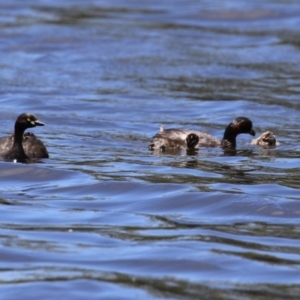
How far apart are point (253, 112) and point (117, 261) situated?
1134 centimetres

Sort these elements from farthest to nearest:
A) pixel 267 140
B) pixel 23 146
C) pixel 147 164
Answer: pixel 267 140
pixel 23 146
pixel 147 164

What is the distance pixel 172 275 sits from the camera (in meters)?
9.20

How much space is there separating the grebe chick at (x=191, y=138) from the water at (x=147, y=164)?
28 cm

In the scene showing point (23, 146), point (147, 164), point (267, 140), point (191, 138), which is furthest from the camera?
point (267, 140)

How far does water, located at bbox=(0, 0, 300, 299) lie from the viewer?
9266 millimetres

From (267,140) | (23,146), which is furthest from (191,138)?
(23,146)

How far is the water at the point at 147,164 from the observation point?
9.27 metres

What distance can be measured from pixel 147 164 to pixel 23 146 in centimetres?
175

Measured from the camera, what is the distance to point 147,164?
14.8 meters

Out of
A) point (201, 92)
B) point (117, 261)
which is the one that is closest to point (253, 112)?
point (201, 92)

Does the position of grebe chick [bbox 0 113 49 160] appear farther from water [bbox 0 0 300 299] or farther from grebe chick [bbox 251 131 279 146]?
grebe chick [bbox 251 131 279 146]

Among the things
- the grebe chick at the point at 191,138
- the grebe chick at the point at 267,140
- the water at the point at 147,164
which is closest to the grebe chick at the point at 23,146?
the water at the point at 147,164

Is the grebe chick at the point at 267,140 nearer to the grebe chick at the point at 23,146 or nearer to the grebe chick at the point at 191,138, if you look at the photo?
the grebe chick at the point at 191,138

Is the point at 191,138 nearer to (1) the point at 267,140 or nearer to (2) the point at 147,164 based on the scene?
(1) the point at 267,140
